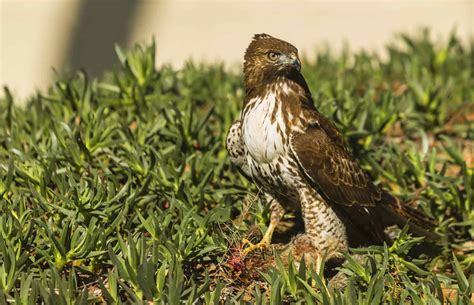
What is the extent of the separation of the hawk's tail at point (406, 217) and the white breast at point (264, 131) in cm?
104

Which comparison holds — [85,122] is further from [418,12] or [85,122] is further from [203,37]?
[418,12]

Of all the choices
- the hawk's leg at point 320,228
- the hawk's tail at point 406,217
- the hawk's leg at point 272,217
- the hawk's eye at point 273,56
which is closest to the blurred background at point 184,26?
the hawk's tail at point 406,217

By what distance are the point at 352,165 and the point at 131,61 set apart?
9.01ft

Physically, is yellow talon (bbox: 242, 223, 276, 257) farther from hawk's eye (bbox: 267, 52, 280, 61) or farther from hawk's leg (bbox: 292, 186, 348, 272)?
hawk's eye (bbox: 267, 52, 280, 61)

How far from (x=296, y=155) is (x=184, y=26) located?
269 inches

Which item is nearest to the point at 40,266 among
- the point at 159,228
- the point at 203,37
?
the point at 159,228

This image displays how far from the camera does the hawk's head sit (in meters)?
6.00

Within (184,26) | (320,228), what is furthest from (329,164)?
(184,26)

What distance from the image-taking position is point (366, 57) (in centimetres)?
1019

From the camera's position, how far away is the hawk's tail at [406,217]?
21.5 ft

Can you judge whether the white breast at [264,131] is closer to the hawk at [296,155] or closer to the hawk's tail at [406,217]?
the hawk at [296,155]

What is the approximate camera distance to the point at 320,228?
20.2 ft

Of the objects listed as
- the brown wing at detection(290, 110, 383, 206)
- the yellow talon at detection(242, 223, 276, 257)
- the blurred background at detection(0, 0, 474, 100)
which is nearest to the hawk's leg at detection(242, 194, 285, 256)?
the yellow talon at detection(242, 223, 276, 257)

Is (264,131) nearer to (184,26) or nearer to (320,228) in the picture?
(320,228)
